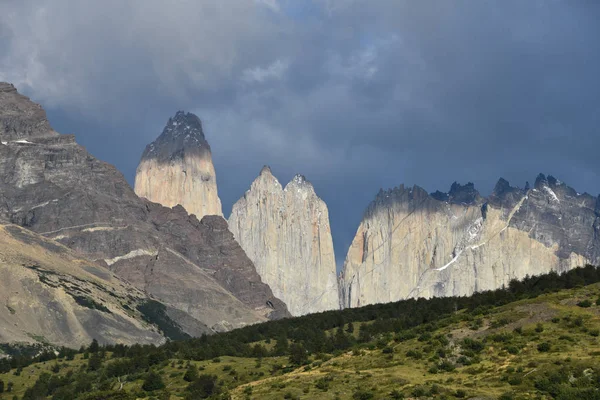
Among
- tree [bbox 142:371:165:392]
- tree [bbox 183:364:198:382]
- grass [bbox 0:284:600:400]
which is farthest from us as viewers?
tree [bbox 183:364:198:382]

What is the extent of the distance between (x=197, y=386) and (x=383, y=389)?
114ft

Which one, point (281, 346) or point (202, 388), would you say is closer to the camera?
point (202, 388)

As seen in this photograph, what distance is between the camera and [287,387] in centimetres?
9538

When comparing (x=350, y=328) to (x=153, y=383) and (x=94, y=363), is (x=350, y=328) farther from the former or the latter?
(x=153, y=383)

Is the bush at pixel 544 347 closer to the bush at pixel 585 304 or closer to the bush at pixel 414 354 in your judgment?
the bush at pixel 414 354

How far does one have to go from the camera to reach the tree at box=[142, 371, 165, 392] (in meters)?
123

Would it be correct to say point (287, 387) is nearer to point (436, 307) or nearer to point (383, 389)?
point (383, 389)

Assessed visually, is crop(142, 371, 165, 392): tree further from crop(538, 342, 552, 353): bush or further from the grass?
crop(538, 342, 552, 353): bush

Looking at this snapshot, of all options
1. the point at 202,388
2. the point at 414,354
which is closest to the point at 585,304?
the point at 414,354

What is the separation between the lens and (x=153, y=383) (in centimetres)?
12419

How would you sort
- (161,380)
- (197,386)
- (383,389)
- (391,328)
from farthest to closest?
1. (391,328)
2. (161,380)
3. (197,386)
4. (383,389)

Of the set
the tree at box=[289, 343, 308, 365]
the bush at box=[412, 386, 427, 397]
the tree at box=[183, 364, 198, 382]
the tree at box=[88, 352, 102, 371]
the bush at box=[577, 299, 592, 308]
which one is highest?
the tree at box=[88, 352, 102, 371]

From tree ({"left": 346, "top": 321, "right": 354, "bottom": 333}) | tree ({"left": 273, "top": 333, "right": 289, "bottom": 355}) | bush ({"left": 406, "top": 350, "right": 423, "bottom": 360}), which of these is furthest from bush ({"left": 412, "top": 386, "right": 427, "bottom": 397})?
tree ({"left": 346, "top": 321, "right": 354, "bottom": 333})

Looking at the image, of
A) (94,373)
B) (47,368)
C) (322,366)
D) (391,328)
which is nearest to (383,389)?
(322,366)
